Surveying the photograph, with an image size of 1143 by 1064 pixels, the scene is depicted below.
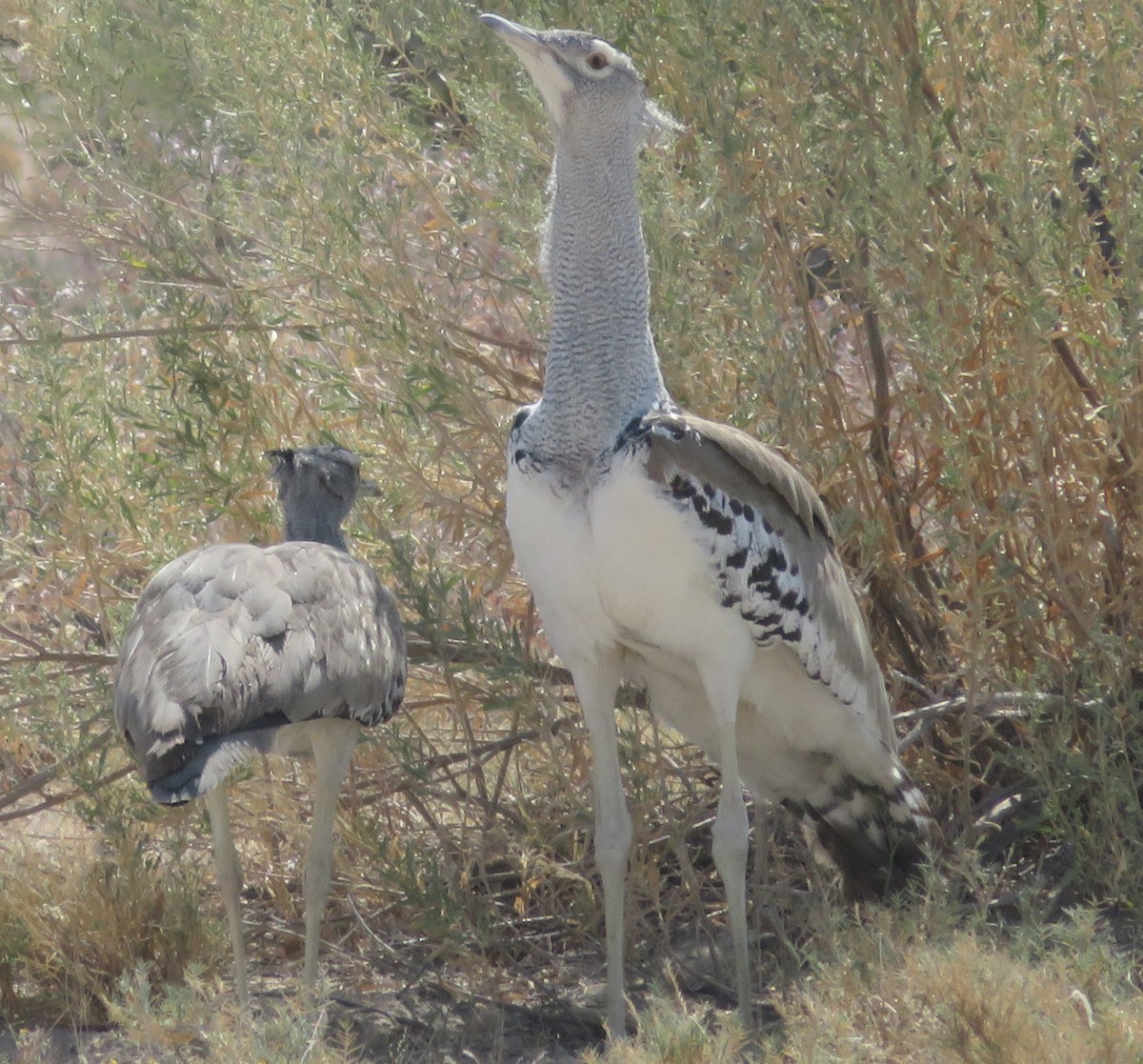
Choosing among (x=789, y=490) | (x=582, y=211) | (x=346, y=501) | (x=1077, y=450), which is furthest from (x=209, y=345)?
(x=1077, y=450)

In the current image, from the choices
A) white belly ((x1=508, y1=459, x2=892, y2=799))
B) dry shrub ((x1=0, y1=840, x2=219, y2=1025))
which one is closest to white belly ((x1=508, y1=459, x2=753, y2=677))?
white belly ((x1=508, y1=459, x2=892, y2=799))

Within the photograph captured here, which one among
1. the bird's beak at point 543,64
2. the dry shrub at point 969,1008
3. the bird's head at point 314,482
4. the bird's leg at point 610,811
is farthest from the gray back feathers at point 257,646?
the dry shrub at point 969,1008

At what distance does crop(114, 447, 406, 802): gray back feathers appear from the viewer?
3395 mm

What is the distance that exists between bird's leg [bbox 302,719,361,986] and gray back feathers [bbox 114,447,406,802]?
0.12 metres

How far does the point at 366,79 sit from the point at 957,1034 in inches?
97.4

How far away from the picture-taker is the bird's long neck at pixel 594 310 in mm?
3643

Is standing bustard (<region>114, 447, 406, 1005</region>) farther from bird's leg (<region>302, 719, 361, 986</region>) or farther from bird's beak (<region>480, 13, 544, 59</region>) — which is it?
bird's beak (<region>480, 13, 544, 59</region>)

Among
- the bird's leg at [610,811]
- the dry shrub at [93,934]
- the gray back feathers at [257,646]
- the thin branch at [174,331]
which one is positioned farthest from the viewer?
the thin branch at [174,331]

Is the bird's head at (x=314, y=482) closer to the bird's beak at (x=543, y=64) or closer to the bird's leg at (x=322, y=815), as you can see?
the bird's leg at (x=322, y=815)

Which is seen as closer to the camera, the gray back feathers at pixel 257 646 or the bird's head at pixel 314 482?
the gray back feathers at pixel 257 646

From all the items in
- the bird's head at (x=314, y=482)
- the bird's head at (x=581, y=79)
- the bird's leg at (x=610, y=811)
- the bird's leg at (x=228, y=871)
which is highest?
the bird's head at (x=581, y=79)

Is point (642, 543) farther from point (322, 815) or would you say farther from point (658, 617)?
point (322, 815)

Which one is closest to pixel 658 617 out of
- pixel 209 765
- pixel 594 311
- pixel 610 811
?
pixel 610 811

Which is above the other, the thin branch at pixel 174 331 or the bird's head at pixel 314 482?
the thin branch at pixel 174 331
